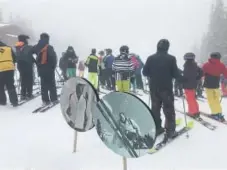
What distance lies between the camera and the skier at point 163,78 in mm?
7656

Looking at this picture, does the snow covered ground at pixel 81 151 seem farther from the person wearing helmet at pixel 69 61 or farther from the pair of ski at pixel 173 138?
the person wearing helmet at pixel 69 61

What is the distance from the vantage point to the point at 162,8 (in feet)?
506

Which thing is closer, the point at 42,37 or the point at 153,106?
the point at 153,106

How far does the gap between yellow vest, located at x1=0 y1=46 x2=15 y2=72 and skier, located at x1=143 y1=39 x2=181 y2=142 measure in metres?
4.75

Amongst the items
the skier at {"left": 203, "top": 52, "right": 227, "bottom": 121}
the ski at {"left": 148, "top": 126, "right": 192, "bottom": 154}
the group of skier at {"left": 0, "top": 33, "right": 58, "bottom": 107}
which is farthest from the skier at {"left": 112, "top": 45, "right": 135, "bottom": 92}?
the ski at {"left": 148, "top": 126, "right": 192, "bottom": 154}

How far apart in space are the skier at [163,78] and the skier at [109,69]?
8.81 m

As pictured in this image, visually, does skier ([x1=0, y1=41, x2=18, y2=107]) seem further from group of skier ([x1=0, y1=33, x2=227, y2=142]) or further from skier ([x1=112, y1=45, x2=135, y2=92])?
skier ([x1=112, y1=45, x2=135, y2=92])

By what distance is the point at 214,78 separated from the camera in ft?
34.1

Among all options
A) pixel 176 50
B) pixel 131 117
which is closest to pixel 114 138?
pixel 131 117

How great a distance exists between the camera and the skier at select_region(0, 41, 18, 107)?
10898 mm

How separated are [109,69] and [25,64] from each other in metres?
5.55

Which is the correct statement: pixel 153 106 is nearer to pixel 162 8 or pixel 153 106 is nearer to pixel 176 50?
pixel 176 50

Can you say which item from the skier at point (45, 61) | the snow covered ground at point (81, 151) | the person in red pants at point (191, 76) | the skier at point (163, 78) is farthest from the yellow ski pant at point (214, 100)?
the skier at point (45, 61)

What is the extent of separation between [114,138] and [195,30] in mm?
128782
